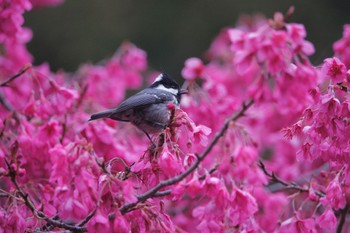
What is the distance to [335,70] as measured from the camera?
8.05 ft

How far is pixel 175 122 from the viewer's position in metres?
2.40

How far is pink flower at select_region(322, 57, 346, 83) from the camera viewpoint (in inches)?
96.1

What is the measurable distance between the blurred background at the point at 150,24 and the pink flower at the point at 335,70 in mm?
7095

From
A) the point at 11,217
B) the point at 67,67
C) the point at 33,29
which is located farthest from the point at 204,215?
the point at 33,29

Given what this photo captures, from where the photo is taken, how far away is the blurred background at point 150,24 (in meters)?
9.80

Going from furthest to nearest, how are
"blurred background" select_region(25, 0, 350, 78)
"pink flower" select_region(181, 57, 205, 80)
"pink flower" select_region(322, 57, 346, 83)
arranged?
"blurred background" select_region(25, 0, 350, 78), "pink flower" select_region(181, 57, 205, 80), "pink flower" select_region(322, 57, 346, 83)

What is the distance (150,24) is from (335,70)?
8096mm

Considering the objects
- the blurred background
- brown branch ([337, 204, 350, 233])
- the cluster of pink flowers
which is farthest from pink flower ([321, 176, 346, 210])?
the blurred background

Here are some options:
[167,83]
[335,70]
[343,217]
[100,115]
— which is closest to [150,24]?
[167,83]

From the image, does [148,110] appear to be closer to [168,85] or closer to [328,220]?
[168,85]

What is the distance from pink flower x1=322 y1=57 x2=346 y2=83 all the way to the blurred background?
709 centimetres

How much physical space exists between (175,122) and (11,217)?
786 mm

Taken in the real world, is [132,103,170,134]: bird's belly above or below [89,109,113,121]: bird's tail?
below

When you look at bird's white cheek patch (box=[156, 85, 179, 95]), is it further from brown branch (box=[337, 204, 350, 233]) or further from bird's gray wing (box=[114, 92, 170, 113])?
brown branch (box=[337, 204, 350, 233])
